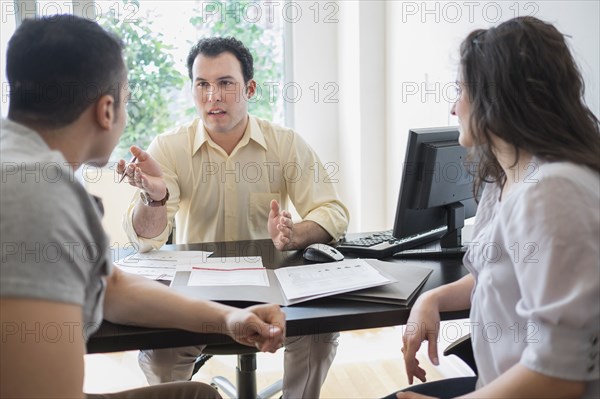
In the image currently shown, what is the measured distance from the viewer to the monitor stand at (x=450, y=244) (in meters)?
1.68

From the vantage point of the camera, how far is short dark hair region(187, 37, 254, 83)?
2250 mm

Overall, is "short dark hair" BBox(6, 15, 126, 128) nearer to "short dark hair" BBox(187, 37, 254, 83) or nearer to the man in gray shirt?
the man in gray shirt

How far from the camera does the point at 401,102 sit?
322cm

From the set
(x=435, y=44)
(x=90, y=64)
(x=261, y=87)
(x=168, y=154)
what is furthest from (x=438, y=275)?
(x=261, y=87)

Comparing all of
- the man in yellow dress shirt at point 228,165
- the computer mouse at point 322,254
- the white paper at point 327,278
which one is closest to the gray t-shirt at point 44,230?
the white paper at point 327,278

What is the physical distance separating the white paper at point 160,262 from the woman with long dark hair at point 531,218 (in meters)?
0.63

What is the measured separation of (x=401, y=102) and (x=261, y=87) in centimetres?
105

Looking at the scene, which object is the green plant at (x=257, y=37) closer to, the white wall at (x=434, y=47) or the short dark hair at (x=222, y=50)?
the white wall at (x=434, y=47)

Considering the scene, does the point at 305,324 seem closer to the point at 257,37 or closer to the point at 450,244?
the point at 450,244

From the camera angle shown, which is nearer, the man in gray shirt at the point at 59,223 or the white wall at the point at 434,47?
the man in gray shirt at the point at 59,223

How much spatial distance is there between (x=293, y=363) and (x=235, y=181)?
0.71m

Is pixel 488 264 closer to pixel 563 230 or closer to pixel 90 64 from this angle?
pixel 563 230

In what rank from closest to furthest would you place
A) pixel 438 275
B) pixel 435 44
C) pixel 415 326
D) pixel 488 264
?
pixel 488 264
pixel 415 326
pixel 438 275
pixel 435 44

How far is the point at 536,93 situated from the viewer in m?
1.01
